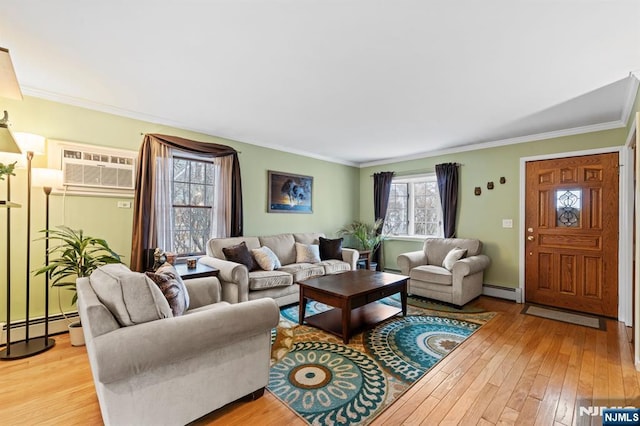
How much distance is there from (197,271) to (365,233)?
3416 millimetres

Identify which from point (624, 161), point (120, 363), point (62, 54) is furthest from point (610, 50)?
point (62, 54)

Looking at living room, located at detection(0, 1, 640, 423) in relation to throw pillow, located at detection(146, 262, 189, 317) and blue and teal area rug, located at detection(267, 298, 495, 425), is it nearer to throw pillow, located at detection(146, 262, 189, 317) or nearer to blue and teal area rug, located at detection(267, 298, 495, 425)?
throw pillow, located at detection(146, 262, 189, 317)

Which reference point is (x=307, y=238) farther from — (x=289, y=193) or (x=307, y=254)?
(x=289, y=193)

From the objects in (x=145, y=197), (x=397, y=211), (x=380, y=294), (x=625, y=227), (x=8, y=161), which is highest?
(x=8, y=161)

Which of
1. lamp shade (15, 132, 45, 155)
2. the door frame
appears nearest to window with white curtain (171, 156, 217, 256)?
lamp shade (15, 132, 45, 155)

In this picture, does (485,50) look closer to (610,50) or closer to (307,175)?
(610,50)

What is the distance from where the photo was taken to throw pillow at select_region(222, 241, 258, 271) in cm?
367

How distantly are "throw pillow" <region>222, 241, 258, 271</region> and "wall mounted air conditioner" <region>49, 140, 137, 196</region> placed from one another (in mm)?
1326

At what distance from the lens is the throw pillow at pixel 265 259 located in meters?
3.88

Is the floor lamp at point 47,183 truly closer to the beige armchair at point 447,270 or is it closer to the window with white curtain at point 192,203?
the window with white curtain at point 192,203

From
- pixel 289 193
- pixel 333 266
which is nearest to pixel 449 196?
pixel 333 266

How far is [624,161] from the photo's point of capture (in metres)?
3.42

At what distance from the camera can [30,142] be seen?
2619mm

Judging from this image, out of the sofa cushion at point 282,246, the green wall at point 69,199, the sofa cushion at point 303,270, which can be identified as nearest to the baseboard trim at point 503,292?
the sofa cushion at point 303,270
